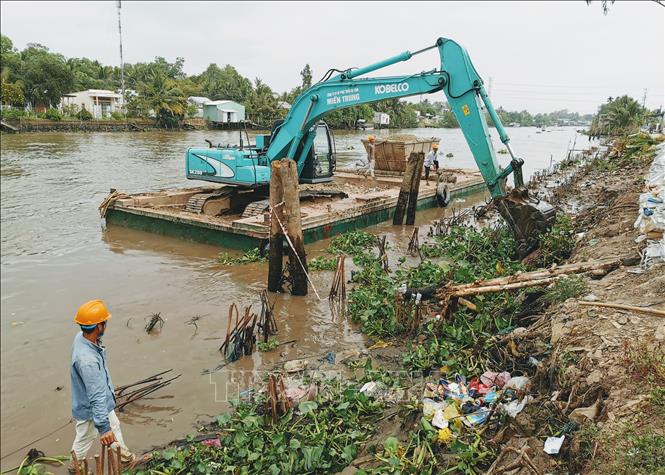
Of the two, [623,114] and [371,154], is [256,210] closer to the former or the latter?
[371,154]

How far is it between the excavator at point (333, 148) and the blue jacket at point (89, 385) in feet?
22.1

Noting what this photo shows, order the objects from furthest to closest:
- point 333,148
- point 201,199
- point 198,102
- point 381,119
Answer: point 381,119 → point 198,102 → point 333,148 → point 201,199

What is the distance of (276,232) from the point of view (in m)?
7.84

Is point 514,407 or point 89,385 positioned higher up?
point 89,385

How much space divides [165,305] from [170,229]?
384 centimetres

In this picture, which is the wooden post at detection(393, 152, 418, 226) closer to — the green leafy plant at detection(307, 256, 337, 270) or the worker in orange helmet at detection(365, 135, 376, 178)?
the green leafy plant at detection(307, 256, 337, 270)

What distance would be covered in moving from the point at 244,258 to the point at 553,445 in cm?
734

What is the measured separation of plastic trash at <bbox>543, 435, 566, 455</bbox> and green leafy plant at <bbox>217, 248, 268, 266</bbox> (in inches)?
279

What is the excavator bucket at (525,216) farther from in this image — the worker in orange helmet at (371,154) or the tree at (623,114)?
the tree at (623,114)

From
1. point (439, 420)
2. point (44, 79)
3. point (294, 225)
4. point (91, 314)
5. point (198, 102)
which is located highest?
point (44, 79)

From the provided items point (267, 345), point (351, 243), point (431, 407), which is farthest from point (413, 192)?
point (431, 407)

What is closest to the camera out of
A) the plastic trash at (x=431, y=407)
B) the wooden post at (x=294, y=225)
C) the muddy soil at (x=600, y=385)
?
the muddy soil at (x=600, y=385)

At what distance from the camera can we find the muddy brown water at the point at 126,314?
16.3 feet

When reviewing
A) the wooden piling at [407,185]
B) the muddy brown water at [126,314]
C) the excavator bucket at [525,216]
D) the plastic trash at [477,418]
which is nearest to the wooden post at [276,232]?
the muddy brown water at [126,314]
